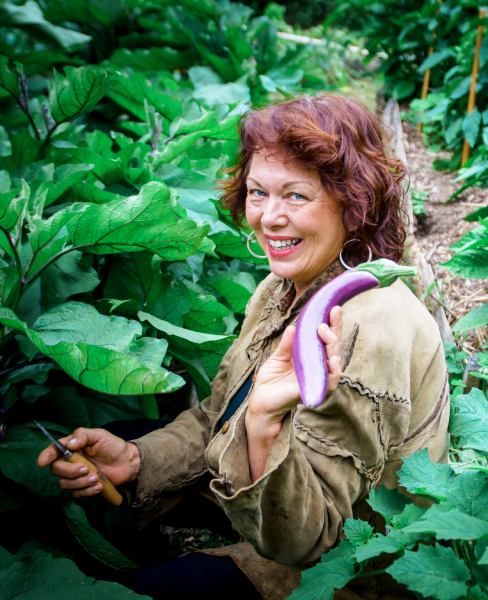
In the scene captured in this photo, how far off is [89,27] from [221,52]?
83 centimetres

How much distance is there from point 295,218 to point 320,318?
0.33 metres

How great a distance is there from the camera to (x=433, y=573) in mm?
1092

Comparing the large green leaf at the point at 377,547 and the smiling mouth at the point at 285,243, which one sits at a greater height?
the smiling mouth at the point at 285,243

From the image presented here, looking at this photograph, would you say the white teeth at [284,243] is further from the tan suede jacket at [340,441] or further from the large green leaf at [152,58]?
the large green leaf at [152,58]

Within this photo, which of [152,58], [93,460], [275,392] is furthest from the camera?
[152,58]

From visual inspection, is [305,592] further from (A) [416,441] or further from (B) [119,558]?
(B) [119,558]

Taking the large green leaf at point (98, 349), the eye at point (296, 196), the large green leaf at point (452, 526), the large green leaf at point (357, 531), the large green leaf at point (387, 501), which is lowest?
the large green leaf at point (387, 501)

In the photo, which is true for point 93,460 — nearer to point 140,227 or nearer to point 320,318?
point 140,227

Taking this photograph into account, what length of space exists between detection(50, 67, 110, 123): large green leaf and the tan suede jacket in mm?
854

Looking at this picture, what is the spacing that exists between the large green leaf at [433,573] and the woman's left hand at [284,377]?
29 centimetres

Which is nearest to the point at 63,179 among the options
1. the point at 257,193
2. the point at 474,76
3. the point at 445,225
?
the point at 257,193

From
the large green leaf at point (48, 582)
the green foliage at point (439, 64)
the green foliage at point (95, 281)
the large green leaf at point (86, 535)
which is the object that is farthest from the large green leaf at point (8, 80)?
the green foliage at point (439, 64)

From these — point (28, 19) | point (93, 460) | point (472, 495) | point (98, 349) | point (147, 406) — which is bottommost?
point (147, 406)

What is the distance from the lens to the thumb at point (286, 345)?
1.24 metres
